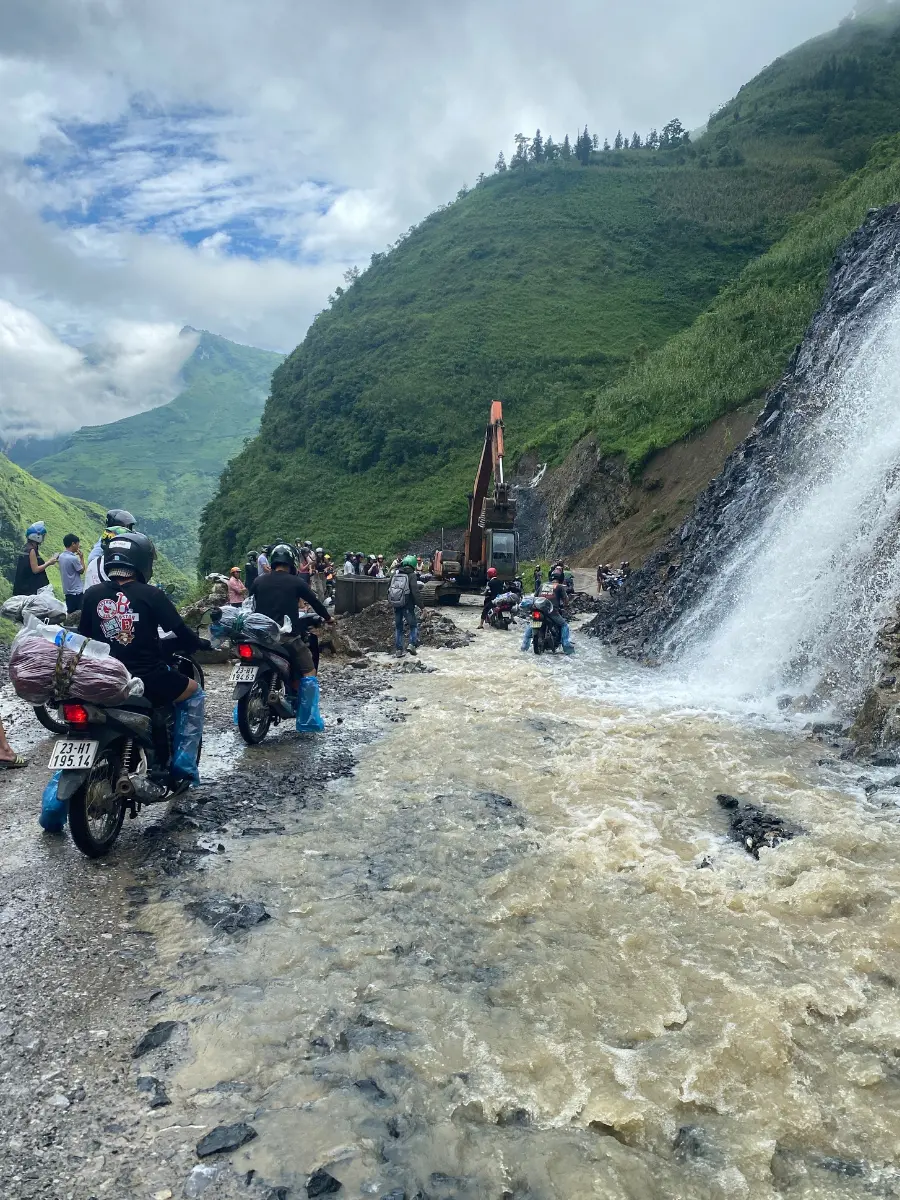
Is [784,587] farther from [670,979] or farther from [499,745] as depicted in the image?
[670,979]

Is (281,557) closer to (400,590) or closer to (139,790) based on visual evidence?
(139,790)

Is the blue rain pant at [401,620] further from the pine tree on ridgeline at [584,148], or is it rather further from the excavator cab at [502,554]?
the pine tree on ridgeline at [584,148]

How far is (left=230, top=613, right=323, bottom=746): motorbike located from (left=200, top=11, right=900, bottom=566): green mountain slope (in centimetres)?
4331

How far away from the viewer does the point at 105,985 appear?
4023mm

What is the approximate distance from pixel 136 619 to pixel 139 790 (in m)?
1.36

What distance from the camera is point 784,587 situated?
13.7m

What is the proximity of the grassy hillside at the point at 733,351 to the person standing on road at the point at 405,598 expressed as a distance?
27.6m

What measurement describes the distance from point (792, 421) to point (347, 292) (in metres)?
91.2

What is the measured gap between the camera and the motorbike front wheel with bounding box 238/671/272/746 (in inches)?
338

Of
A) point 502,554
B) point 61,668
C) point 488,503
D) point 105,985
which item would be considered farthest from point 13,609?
point 488,503

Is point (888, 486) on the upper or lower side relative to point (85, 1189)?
upper

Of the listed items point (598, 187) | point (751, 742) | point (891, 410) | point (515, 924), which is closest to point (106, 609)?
point (515, 924)

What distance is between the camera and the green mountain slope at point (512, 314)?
211ft

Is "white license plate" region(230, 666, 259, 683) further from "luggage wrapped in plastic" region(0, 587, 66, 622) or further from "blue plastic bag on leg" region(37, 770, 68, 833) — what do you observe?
"blue plastic bag on leg" region(37, 770, 68, 833)
